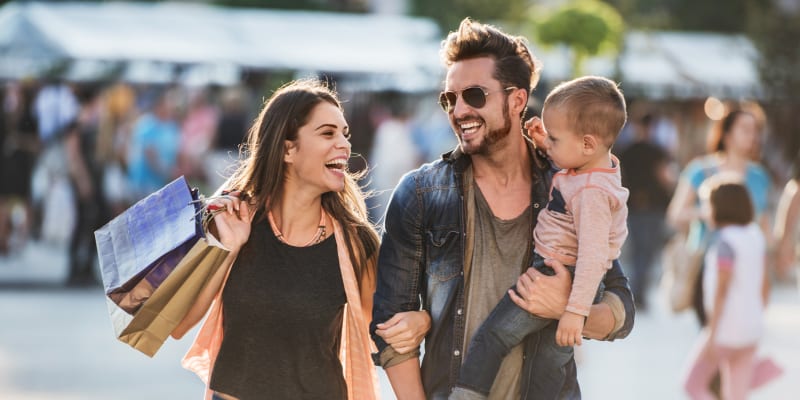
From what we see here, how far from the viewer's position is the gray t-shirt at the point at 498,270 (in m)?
4.47

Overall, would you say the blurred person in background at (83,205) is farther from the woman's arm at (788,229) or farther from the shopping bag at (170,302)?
the shopping bag at (170,302)

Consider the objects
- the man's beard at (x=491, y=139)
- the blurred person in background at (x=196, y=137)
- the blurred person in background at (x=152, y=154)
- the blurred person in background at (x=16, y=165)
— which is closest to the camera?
the man's beard at (x=491, y=139)

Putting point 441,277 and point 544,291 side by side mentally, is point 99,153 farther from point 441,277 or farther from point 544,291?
point 544,291

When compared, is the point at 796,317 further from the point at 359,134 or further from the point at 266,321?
the point at 266,321

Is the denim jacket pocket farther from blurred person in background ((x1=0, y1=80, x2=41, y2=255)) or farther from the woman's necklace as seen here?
blurred person in background ((x1=0, y1=80, x2=41, y2=255))

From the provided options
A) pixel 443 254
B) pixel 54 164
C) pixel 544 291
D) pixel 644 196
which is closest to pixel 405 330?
pixel 443 254

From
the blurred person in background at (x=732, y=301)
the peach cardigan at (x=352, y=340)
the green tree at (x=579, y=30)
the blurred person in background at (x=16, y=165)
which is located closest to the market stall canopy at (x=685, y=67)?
the green tree at (x=579, y=30)

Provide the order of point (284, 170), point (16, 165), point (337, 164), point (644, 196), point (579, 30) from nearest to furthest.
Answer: point (337, 164) → point (284, 170) → point (644, 196) → point (16, 165) → point (579, 30)

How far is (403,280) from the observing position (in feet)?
15.0

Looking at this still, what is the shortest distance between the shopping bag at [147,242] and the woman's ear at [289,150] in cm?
39

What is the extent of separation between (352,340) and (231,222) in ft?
2.00

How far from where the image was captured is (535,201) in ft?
14.9

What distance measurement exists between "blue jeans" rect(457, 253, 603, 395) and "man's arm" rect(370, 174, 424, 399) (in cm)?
22

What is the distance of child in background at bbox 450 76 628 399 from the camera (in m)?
4.26
